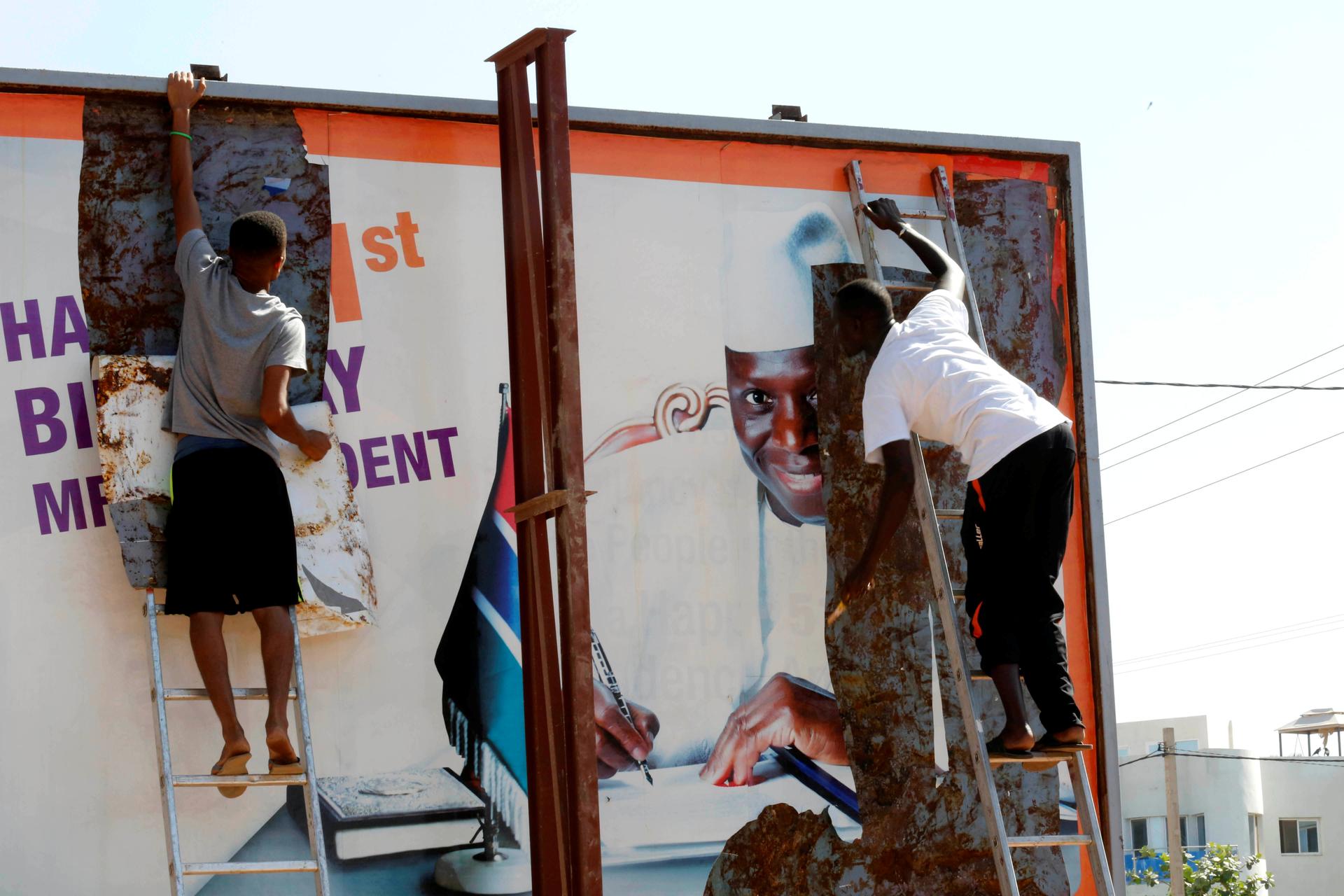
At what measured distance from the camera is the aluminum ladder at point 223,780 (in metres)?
4.07

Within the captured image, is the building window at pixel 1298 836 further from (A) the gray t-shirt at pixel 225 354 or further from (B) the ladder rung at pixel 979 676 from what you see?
(A) the gray t-shirt at pixel 225 354

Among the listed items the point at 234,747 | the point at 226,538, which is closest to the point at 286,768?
the point at 234,747

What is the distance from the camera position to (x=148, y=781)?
459cm

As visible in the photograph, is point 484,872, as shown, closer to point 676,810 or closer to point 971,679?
point 676,810

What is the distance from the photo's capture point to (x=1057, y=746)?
4.70 m

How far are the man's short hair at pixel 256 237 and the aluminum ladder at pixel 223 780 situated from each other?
1188mm

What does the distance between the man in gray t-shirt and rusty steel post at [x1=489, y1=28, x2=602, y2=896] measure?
0.79 meters

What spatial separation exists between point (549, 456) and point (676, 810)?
1.44m

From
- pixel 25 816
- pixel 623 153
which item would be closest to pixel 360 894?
pixel 25 816

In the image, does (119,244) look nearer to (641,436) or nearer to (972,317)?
(641,436)

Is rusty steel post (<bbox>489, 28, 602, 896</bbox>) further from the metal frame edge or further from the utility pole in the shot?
the utility pole

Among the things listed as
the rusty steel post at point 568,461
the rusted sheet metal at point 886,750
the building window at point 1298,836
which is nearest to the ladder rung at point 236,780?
the rusty steel post at point 568,461

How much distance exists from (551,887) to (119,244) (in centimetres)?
271

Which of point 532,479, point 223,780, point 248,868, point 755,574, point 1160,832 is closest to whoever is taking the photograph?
point 248,868
